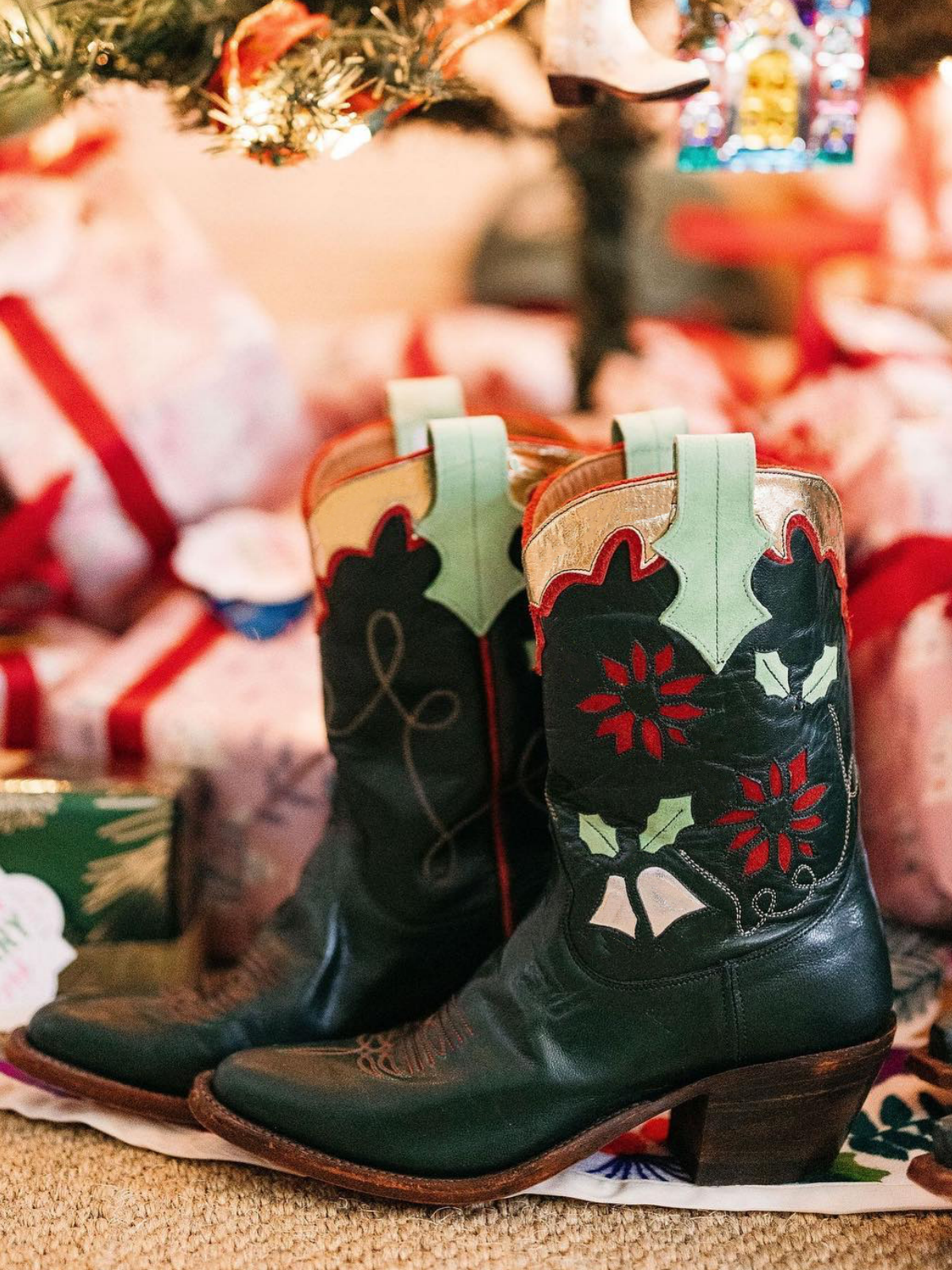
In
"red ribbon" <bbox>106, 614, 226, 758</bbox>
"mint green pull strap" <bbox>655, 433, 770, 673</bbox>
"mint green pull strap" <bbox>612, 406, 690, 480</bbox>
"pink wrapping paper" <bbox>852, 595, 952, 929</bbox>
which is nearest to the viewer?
"mint green pull strap" <bbox>655, 433, 770, 673</bbox>

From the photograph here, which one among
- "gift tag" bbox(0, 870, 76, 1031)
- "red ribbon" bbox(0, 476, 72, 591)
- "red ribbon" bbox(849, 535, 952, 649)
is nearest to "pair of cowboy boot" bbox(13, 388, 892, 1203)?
"gift tag" bbox(0, 870, 76, 1031)

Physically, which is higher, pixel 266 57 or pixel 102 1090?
pixel 266 57

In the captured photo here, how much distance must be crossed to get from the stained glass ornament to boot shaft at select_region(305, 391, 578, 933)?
0.22 meters

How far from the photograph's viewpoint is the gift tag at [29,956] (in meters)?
0.85

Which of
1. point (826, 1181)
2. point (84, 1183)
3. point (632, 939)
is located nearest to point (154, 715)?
point (84, 1183)

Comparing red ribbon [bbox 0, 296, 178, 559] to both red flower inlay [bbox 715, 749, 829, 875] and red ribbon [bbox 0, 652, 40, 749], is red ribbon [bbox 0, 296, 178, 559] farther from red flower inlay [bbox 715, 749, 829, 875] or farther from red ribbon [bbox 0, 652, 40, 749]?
red flower inlay [bbox 715, 749, 829, 875]

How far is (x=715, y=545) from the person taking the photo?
61 cm

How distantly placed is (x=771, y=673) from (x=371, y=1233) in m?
0.37

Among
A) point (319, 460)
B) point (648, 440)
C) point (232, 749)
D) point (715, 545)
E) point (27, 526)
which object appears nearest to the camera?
point (715, 545)

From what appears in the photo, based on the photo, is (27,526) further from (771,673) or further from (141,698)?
(771,673)

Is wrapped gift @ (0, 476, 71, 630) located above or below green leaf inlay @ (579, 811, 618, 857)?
below

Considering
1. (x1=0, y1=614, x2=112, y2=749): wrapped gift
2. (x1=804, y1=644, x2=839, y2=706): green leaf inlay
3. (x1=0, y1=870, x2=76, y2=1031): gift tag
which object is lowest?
(x1=0, y1=870, x2=76, y2=1031): gift tag

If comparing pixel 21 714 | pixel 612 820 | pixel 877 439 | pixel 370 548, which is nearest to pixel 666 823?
pixel 612 820

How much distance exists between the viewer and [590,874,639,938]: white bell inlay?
0.65 m
